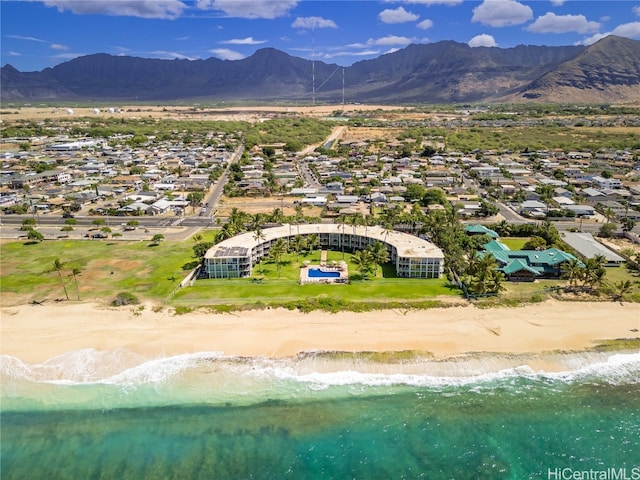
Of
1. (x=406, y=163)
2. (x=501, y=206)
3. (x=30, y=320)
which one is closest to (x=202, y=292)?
(x=30, y=320)

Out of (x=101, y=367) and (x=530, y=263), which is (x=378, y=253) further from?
(x=101, y=367)

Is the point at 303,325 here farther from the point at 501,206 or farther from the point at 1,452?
the point at 501,206

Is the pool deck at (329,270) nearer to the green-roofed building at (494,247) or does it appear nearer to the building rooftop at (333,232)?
the building rooftop at (333,232)

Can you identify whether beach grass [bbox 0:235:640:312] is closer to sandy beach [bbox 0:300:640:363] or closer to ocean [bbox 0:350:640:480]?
sandy beach [bbox 0:300:640:363]

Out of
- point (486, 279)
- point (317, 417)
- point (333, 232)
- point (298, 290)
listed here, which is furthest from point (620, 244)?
point (317, 417)

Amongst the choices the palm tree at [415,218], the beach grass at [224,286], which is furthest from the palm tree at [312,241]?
the palm tree at [415,218]

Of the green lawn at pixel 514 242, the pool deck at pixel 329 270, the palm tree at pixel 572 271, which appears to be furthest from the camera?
the green lawn at pixel 514 242

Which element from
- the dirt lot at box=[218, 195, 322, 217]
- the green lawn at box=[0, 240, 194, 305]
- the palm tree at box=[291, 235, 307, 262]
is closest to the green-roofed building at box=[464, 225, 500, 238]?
the palm tree at box=[291, 235, 307, 262]
